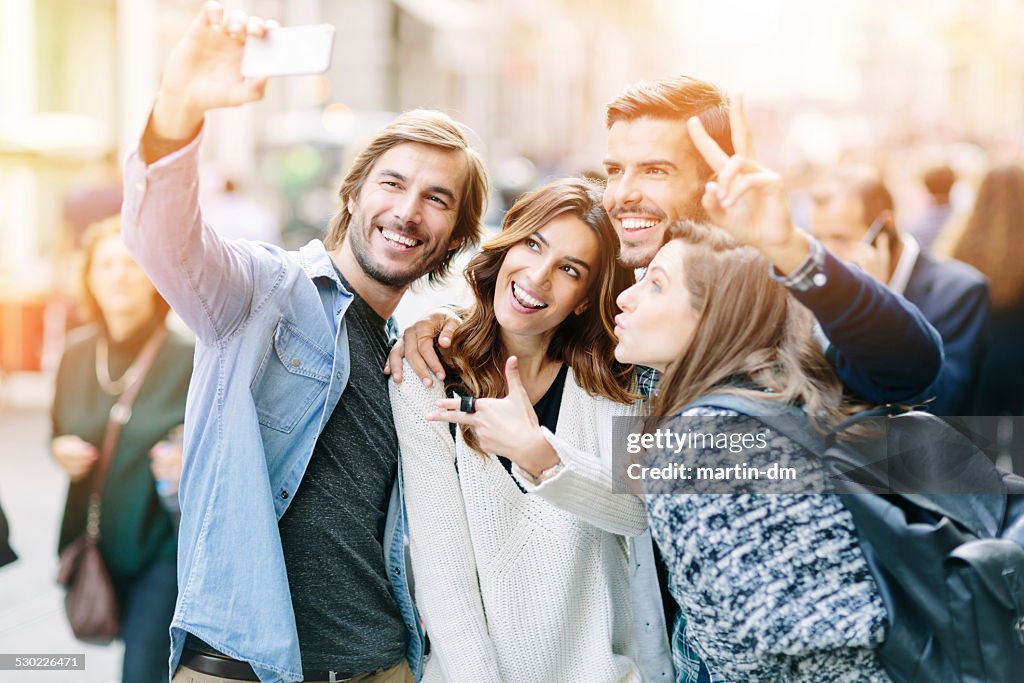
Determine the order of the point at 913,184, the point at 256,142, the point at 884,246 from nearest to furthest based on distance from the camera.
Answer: the point at 884,246 < the point at 913,184 < the point at 256,142

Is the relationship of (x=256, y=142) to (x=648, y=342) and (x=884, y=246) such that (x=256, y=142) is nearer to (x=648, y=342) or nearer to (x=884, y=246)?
(x=884, y=246)

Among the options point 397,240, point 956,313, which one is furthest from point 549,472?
point 956,313

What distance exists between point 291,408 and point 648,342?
2.68 ft

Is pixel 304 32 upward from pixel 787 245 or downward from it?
upward

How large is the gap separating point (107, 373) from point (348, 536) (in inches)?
70.2

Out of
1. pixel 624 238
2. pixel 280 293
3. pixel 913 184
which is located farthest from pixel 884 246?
pixel 913 184

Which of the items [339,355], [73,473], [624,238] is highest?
[624,238]

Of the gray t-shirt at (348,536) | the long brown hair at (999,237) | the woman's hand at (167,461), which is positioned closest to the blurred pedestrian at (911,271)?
the long brown hair at (999,237)

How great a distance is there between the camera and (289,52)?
1.94 metres

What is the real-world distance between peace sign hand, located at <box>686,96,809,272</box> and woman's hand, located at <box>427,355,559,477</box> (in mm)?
583

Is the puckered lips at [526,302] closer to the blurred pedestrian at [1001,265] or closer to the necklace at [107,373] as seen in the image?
the necklace at [107,373]

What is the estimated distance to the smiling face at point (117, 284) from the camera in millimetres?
3789

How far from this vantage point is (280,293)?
233 cm

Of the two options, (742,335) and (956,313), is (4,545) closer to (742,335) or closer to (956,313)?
(742,335)
